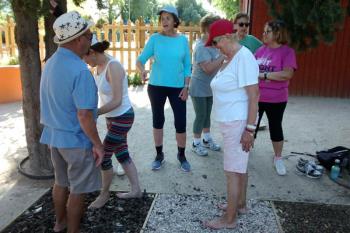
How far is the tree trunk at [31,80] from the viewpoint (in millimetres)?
3807

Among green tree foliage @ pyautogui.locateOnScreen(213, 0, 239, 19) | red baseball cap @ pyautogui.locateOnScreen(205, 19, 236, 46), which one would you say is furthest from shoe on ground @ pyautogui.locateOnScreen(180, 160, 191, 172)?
green tree foliage @ pyautogui.locateOnScreen(213, 0, 239, 19)

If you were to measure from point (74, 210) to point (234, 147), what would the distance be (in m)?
1.29

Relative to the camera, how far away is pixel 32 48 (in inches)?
154

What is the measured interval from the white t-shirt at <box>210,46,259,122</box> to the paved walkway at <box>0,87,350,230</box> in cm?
121

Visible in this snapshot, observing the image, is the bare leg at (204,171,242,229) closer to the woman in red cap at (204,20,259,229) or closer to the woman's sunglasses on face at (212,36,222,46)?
the woman in red cap at (204,20,259,229)

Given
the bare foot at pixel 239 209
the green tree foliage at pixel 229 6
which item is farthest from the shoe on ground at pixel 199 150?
the green tree foliage at pixel 229 6

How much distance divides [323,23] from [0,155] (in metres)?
4.02

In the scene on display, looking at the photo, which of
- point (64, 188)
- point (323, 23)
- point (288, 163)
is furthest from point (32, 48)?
point (288, 163)

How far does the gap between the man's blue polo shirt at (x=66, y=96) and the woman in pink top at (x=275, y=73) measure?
2.14m

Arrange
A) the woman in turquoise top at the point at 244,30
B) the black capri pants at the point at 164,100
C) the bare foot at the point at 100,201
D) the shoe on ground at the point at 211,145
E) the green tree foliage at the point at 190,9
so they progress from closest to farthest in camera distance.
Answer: the bare foot at the point at 100,201 < the black capri pants at the point at 164,100 < the woman in turquoise top at the point at 244,30 < the shoe on ground at the point at 211,145 < the green tree foliage at the point at 190,9

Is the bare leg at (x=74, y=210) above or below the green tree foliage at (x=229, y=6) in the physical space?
below

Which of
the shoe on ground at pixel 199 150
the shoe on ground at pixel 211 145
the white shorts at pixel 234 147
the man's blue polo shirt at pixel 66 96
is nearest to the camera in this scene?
the man's blue polo shirt at pixel 66 96

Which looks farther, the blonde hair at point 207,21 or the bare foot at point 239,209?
the blonde hair at point 207,21

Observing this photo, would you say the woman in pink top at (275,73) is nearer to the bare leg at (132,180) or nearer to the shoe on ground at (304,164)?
the shoe on ground at (304,164)
